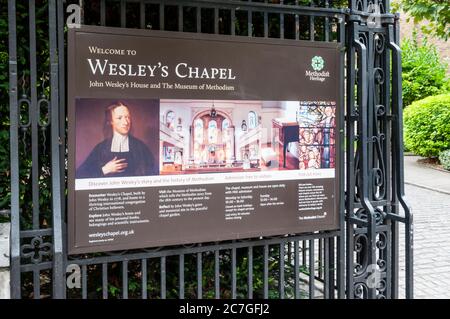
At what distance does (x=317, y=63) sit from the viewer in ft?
12.4

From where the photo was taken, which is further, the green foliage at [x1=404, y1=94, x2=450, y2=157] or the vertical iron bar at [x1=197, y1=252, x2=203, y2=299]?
the green foliage at [x1=404, y1=94, x2=450, y2=157]

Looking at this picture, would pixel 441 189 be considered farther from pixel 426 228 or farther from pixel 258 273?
pixel 258 273

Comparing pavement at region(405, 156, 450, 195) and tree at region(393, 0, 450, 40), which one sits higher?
tree at region(393, 0, 450, 40)

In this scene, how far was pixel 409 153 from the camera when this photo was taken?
19.9m

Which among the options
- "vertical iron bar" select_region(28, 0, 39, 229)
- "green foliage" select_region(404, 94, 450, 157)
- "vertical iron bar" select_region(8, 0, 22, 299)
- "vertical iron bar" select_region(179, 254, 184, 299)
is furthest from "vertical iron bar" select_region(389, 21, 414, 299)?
"green foliage" select_region(404, 94, 450, 157)

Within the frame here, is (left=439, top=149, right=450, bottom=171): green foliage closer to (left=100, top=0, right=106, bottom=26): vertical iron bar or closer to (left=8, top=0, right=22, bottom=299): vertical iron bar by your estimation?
(left=100, top=0, right=106, bottom=26): vertical iron bar

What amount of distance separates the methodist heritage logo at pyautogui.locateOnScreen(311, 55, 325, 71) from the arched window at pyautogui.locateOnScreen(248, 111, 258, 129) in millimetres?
604

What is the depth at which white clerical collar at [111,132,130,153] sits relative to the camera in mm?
3232

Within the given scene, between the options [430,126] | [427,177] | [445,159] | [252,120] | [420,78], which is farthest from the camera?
[420,78]

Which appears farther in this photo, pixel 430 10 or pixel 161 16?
pixel 430 10

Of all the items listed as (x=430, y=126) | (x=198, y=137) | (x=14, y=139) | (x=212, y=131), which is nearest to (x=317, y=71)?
(x=212, y=131)

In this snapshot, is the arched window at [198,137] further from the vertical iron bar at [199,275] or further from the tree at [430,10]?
the tree at [430,10]

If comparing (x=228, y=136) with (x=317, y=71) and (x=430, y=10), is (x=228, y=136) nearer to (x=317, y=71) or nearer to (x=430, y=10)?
(x=317, y=71)

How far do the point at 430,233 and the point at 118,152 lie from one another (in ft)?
20.9
